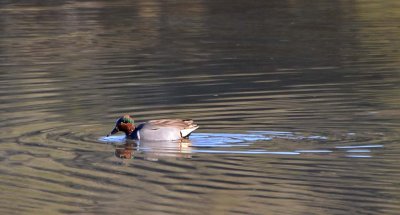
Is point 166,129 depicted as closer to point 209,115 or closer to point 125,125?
point 125,125

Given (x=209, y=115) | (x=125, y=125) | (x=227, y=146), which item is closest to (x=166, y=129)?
(x=125, y=125)

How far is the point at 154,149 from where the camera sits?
14.3 m

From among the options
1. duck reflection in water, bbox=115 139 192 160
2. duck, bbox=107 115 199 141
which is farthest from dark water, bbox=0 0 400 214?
duck, bbox=107 115 199 141

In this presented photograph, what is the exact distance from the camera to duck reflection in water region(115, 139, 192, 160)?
13.8 meters

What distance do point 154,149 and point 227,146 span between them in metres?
0.88

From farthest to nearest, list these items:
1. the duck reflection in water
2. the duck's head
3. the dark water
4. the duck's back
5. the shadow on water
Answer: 1. the duck's head
2. the duck's back
3. the duck reflection in water
4. the shadow on water
5. the dark water

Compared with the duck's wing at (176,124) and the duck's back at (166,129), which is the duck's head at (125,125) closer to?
the duck's back at (166,129)

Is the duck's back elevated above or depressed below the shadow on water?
above

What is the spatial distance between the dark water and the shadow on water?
0.9 inches

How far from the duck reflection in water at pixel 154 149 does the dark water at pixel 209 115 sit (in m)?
0.02

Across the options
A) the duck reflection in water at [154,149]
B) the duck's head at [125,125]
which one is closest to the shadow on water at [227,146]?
the duck reflection in water at [154,149]

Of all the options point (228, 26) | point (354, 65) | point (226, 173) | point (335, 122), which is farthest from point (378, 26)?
point (226, 173)

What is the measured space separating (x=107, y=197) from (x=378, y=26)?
18807 millimetres

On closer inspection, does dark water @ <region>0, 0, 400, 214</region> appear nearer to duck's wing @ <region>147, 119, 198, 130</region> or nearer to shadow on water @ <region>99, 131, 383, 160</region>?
shadow on water @ <region>99, 131, 383, 160</region>
